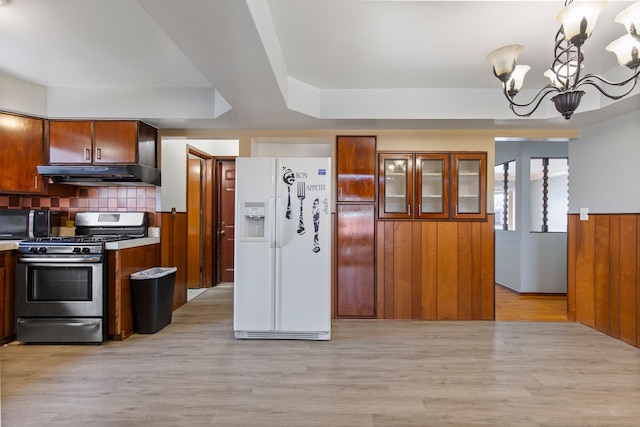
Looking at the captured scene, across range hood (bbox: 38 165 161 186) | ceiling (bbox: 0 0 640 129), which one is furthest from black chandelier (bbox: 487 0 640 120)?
range hood (bbox: 38 165 161 186)

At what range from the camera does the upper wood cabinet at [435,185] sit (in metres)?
3.85

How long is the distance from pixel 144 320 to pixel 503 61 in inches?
147

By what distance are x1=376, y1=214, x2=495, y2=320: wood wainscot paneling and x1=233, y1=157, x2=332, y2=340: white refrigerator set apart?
3.35ft

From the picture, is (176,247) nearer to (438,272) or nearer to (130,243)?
(130,243)

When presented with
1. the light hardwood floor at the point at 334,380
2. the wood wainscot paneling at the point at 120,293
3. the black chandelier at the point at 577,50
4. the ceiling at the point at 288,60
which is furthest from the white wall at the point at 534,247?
the wood wainscot paneling at the point at 120,293

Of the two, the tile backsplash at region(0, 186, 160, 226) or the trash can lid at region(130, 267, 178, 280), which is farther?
the tile backsplash at region(0, 186, 160, 226)

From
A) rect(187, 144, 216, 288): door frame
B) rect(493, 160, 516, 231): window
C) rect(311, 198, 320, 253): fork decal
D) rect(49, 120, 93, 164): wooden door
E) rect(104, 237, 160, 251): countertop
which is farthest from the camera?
rect(493, 160, 516, 231): window

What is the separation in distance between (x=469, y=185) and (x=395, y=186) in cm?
87

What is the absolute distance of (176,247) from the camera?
4.30 metres

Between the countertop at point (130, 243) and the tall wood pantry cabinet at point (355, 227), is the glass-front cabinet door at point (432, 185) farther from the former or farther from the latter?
the countertop at point (130, 243)

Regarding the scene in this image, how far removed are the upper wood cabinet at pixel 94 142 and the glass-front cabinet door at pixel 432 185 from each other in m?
3.16

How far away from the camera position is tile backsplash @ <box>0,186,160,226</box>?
379cm

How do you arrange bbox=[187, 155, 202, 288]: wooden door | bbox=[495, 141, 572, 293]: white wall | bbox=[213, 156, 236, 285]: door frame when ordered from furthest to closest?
bbox=[213, 156, 236, 285]: door frame < bbox=[187, 155, 202, 288]: wooden door < bbox=[495, 141, 572, 293]: white wall

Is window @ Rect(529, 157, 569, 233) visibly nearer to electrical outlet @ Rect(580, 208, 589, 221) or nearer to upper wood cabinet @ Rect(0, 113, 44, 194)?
electrical outlet @ Rect(580, 208, 589, 221)
